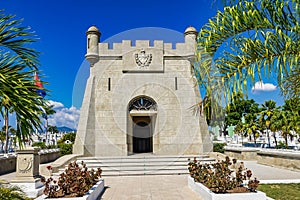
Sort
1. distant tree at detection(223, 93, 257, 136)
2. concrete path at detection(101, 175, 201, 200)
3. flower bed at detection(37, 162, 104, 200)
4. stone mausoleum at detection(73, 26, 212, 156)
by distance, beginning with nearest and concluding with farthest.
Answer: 1. flower bed at detection(37, 162, 104, 200)
2. concrete path at detection(101, 175, 201, 200)
3. stone mausoleum at detection(73, 26, 212, 156)
4. distant tree at detection(223, 93, 257, 136)

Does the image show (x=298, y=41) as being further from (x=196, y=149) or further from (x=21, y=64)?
(x=196, y=149)

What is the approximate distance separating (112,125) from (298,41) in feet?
43.8

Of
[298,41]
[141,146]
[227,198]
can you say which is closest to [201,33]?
[298,41]

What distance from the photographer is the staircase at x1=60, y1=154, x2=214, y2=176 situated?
12.7 meters

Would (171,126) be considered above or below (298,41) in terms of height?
below

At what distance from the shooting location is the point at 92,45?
683 inches

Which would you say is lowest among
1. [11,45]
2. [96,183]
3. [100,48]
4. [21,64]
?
[96,183]

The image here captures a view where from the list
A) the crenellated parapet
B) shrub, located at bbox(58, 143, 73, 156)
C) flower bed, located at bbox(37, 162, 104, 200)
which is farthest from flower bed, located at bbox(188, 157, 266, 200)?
shrub, located at bbox(58, 143, 73, 156)

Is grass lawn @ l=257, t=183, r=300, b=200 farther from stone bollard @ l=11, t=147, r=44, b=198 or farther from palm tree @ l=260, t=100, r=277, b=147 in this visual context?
palm tree @ l=260, t=100, r=277, b=147

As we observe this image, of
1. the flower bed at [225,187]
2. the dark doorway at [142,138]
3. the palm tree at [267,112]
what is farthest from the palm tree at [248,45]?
the palm tree at [267,112]

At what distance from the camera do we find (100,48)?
1764 centimetres

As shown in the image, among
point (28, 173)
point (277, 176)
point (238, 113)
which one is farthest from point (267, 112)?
point (28, 173)

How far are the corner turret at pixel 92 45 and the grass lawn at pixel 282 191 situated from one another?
41.4 ft

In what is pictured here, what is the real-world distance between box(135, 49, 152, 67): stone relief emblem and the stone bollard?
1020cm
